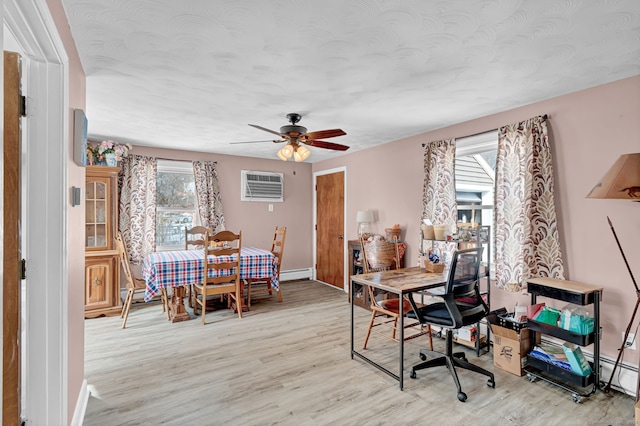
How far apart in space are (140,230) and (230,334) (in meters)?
2.30

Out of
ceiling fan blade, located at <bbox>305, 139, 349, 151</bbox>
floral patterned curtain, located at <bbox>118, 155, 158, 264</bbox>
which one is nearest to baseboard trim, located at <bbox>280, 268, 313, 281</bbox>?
floral patterned curtain, located at <bbox>118, 155, 158, 264</bbox>

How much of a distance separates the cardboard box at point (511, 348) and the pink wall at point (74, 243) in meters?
3.10

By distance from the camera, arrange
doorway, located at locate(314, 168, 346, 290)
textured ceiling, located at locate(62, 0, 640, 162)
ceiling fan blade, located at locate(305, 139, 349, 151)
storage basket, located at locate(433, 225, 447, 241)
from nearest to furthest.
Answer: textured ceiling, located at locate(62, 0, 640, 162) < storage basket, located at locate(433, 225, 447, 241) < ceiling fan blade, located at locate(305, 139, 349, 151) < doorway, located at locate(314, 168, 346, 290)

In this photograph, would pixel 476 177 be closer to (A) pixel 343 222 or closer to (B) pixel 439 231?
(B) pixel 439 231

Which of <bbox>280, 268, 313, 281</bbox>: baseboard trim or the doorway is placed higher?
the doorway

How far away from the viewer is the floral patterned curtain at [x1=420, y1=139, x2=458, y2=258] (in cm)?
378

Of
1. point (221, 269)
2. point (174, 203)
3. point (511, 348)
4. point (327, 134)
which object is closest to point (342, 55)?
point (327, 134)

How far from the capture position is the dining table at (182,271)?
379cm

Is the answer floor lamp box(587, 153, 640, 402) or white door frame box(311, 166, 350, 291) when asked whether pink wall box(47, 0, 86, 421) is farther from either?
white door frame box(311, 166, 350, 291)

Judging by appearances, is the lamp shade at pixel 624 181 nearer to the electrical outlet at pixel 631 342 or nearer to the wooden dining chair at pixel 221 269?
the electrical outlet at pixel 631 342

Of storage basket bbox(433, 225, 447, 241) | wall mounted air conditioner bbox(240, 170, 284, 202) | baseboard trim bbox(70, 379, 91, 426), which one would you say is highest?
wall mounted air conditioner bbox(240, 170, 284, 202)

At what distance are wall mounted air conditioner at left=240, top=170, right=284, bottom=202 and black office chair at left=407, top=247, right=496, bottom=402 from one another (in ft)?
12.4

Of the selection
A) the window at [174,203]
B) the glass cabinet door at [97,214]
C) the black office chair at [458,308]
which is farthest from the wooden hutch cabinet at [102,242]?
the black office chair at [458,308]

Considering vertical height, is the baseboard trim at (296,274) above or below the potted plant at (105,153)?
below
